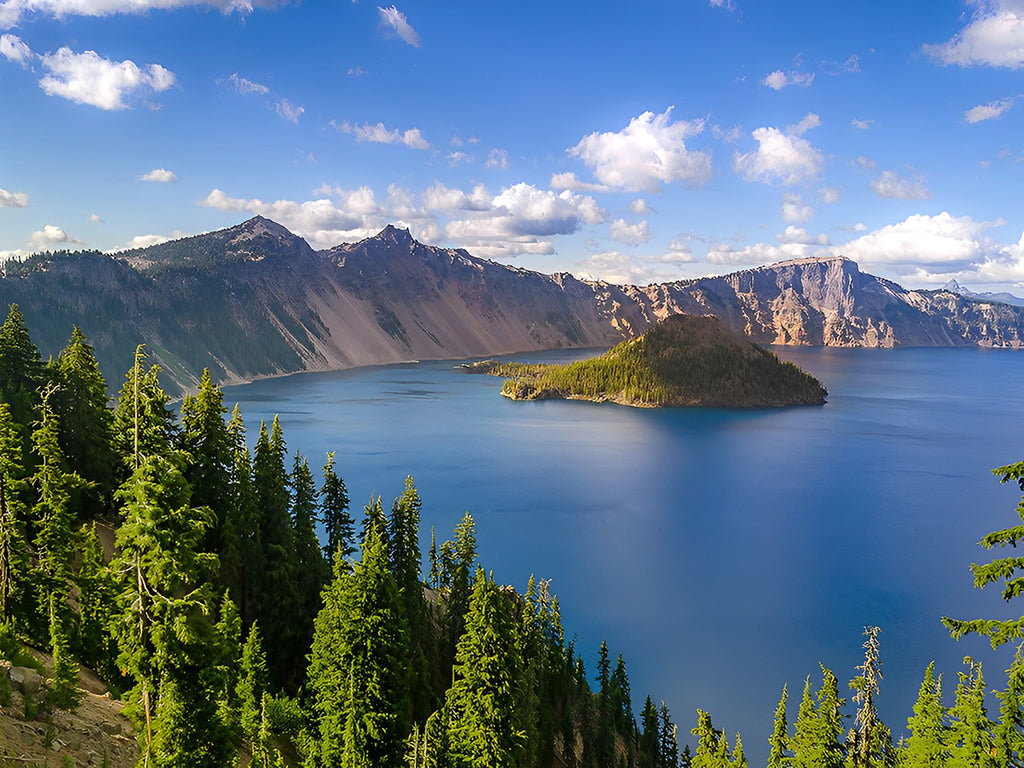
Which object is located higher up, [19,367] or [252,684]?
[19,367]

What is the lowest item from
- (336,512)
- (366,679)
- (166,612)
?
(366,679)

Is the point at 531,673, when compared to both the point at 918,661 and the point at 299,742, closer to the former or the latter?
the point at 299,742

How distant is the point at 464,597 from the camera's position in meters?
40.4

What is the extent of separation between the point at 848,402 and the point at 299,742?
20994 centimetres

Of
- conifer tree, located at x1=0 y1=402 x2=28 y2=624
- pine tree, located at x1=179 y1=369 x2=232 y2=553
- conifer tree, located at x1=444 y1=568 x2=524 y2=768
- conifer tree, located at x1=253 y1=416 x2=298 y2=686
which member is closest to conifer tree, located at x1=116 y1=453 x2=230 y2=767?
conifer tree, located at x1=444 y1=568 x2=524 y2=768

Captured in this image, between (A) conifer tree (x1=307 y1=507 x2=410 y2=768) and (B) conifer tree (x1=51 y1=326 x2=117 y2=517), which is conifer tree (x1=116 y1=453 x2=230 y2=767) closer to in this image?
(A) conifer tree (x1=307 y1=507 x2=410 y2=768)

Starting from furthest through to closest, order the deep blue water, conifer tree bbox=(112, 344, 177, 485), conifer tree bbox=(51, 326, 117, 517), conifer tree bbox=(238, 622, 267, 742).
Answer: the deep blue water
conifer tree bbox=(51, 326, 117, 517)
conifer tree bbox=(238, 622, 267, 742)
conifer tree bbox=(112, 344, 177, 485)

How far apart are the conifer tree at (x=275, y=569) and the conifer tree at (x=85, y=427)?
1254 centimetres

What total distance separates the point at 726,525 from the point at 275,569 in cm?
6724

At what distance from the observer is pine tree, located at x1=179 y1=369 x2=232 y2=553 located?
30.5 meters

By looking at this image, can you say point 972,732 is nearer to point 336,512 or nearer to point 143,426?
point 143,426

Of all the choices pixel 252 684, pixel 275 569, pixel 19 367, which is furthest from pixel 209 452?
pixel 19 367

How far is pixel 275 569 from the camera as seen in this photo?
33.6 m

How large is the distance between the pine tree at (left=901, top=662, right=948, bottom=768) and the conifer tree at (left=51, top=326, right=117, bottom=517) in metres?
45.2
